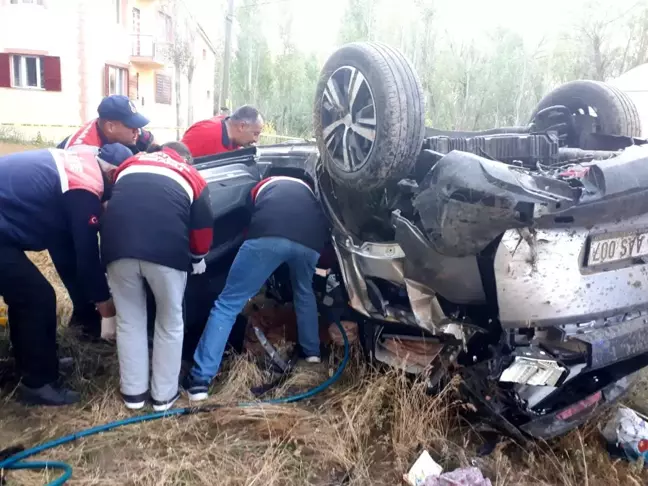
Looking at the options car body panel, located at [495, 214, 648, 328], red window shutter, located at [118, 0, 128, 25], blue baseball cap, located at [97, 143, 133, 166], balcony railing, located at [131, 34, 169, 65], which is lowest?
car body panel, located at [495, 214, 648, 328]

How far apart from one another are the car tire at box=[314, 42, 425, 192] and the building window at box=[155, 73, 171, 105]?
2279cm

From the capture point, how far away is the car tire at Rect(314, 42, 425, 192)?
9.08ft

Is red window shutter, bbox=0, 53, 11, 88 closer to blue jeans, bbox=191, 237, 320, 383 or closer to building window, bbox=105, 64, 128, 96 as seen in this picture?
building window, bbox=105, 64, 128, 96

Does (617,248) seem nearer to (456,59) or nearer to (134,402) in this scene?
(134,402)

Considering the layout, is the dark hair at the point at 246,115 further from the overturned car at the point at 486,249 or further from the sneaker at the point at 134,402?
the sneaker at the point at 134,402

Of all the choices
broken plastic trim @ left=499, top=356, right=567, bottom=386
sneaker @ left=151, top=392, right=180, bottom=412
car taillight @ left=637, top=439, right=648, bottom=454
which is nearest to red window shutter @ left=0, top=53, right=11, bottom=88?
sneaker @ left=151, top=392, right=180, bottom=412

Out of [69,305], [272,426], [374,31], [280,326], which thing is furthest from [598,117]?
[374,31]

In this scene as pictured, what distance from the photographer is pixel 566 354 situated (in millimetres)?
2359

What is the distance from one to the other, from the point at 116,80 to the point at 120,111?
1892 cm

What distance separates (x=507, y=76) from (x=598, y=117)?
72.3 feet

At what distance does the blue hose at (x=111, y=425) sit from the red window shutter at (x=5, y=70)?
18.7m

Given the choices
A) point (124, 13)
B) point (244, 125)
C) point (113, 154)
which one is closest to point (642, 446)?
point (113, 154)

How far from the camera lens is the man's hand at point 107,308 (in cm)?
329

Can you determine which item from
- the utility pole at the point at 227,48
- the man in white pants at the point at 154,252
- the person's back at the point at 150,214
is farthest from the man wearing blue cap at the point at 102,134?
the utility pole at the point at 227,48
